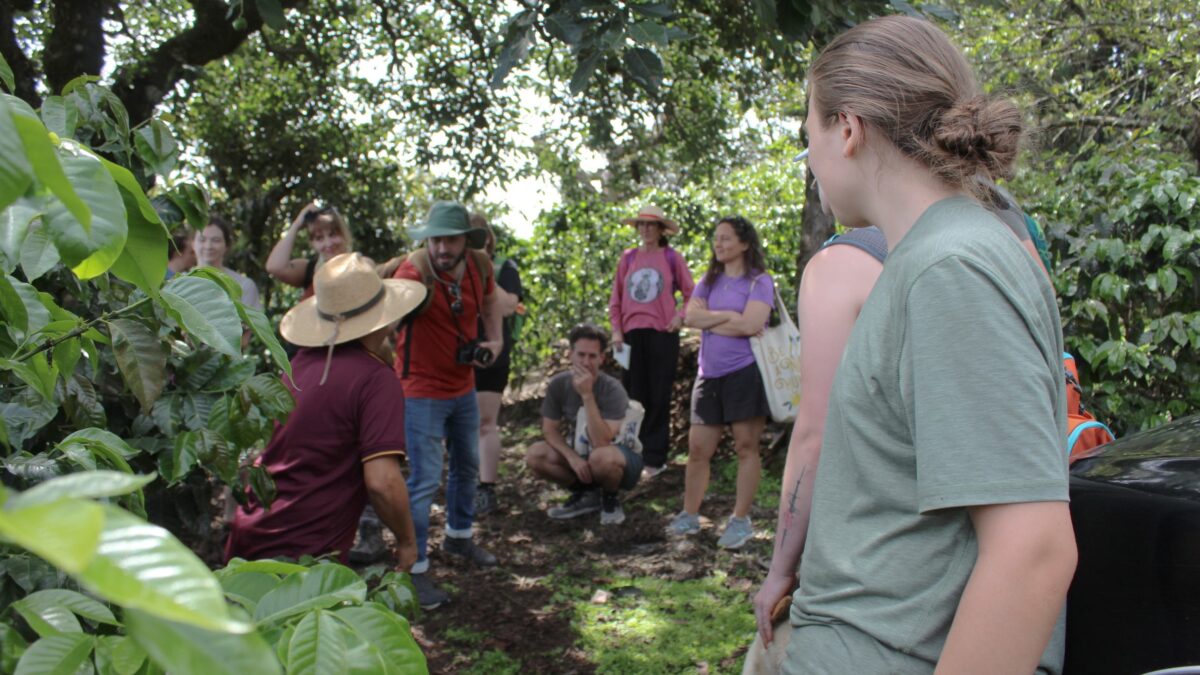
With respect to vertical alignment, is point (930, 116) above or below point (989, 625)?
above

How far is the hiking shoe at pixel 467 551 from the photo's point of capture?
5824 millimetres

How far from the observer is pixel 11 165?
1.94 feet

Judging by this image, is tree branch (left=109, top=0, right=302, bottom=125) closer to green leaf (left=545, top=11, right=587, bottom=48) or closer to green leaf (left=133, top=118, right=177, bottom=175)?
green leaf (left=545, top=11, right=587, bottom=48)

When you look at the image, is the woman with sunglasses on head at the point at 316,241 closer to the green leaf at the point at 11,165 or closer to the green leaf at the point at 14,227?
the green leaf at the point at 14,227

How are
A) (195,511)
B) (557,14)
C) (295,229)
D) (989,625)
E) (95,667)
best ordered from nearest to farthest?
(95,667) < (989,625) < (195,511) < (557,14) < (295,229)

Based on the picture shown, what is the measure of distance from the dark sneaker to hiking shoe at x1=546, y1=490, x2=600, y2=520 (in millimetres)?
1356

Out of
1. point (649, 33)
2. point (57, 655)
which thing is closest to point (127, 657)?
point (57, 655)

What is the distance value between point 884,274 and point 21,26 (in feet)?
26.4

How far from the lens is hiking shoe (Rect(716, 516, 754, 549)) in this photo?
19.5 feet

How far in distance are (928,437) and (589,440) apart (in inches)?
220

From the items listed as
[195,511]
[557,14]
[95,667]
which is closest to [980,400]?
[95,667]

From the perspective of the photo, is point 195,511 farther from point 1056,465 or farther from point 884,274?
point 1056,465

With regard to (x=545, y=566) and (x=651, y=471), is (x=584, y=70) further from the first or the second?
(x=651, y=471)

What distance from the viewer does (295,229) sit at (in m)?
5.87
